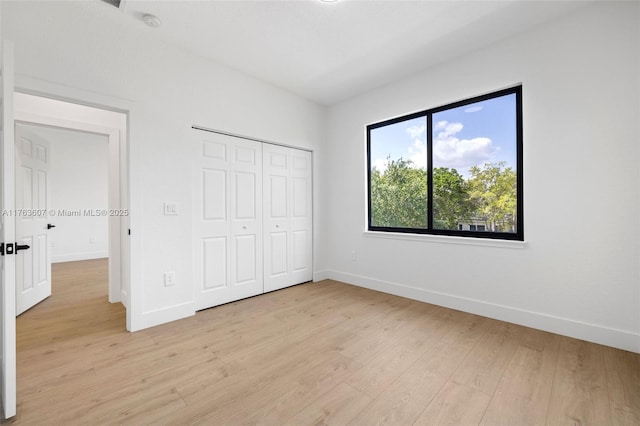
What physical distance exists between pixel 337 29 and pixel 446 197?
2179 millimetres

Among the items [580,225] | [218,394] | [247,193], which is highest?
[247,193]

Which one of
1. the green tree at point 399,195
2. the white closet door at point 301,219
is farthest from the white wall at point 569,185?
the white closet door at point 301,219

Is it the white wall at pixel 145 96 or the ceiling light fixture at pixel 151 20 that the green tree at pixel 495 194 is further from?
the ceiling light fixture at pixel 151 20

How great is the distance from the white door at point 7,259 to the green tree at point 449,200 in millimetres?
3622

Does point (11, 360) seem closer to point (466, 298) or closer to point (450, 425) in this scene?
point (450, 425)

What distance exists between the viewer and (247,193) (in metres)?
3.51

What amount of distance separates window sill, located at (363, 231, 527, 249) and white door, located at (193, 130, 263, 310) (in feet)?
5.49

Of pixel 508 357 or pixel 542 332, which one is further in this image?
pixel 542 332

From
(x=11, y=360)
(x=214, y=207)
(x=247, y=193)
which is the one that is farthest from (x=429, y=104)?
(x=11, y=360)

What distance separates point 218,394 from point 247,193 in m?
2.32

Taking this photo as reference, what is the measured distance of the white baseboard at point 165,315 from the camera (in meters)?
2.59

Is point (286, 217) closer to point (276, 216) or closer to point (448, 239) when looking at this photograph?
point (276, 216)

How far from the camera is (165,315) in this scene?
2.74 m

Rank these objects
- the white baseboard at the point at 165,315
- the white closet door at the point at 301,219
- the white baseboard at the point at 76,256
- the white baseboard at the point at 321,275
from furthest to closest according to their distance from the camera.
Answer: the white baseboard at the point at 76,256
the white baseboard at the point at 321,275
the white closet door at the point at 301,219
the white baseboard at the point at 165,315
